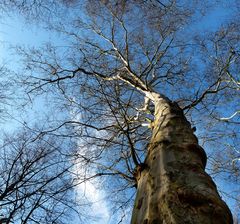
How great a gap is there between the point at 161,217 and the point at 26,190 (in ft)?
16.0

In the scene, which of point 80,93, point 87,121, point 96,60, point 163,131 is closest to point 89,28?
point 96,60

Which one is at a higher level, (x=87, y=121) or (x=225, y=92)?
(x=225, y=92)

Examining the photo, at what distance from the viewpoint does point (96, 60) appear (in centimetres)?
752

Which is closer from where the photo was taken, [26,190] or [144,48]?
[26,190]

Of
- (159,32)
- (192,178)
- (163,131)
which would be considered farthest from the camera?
(159,32)

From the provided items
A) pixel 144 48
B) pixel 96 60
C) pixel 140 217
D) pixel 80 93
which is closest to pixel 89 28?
pixel 96 60

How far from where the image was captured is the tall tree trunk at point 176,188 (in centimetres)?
146

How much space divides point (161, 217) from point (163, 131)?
134 cm

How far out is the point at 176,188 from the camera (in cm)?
167

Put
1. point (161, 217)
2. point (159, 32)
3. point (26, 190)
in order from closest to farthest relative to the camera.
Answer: point (161, 217), point (26, 190), point (159, 32)

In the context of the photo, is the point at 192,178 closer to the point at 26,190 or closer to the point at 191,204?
the point at 191,204

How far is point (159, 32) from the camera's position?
720 centimetres

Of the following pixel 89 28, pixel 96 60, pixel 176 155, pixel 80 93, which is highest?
pixel 89 28

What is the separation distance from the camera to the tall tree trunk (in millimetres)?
1457
